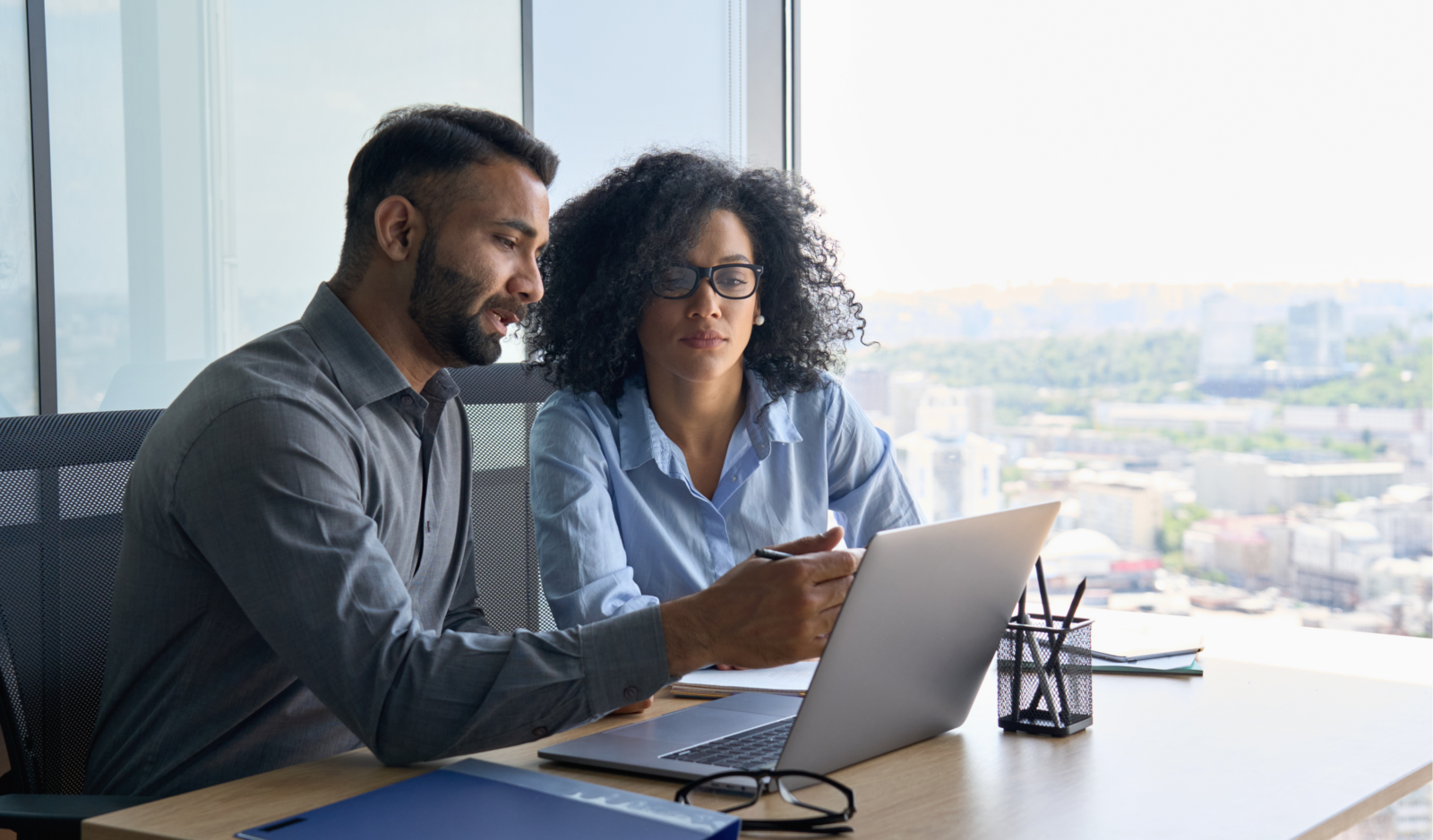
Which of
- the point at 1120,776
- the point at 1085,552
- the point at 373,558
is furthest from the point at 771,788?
the point at 1085,552

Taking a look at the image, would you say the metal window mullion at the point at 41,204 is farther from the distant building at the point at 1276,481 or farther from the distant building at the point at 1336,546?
the distant building at the point at 1336,546

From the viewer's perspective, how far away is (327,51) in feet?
8.15

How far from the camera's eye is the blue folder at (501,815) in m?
0.81

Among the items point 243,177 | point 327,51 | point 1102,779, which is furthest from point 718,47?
point 1102,779

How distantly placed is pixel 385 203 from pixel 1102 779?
99cm

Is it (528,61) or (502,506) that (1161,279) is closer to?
(528,61)

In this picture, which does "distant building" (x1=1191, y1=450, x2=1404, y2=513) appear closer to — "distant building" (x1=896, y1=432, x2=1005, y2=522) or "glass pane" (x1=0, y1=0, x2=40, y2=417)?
"distant building" (x1=896, y1=432, x2=1005, y2=522)

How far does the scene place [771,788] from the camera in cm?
94

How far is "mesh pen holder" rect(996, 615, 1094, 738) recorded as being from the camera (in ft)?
3.73

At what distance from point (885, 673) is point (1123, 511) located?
231 cm

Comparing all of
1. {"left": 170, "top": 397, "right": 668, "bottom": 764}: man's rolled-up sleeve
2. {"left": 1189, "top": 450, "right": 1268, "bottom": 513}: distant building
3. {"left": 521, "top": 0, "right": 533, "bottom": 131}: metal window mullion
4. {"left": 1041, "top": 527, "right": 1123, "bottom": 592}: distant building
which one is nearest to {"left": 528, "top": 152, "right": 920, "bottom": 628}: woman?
{"left": 170, "top": 397, "right": 668, "bottom": 764}: man's rolled-up sleeve

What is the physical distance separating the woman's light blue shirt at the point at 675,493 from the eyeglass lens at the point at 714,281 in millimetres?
169

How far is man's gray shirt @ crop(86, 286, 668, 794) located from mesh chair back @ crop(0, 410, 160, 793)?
0.04m

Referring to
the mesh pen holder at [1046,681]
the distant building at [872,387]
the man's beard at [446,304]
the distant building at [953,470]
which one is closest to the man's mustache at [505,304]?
the man's beard at [446,304]
